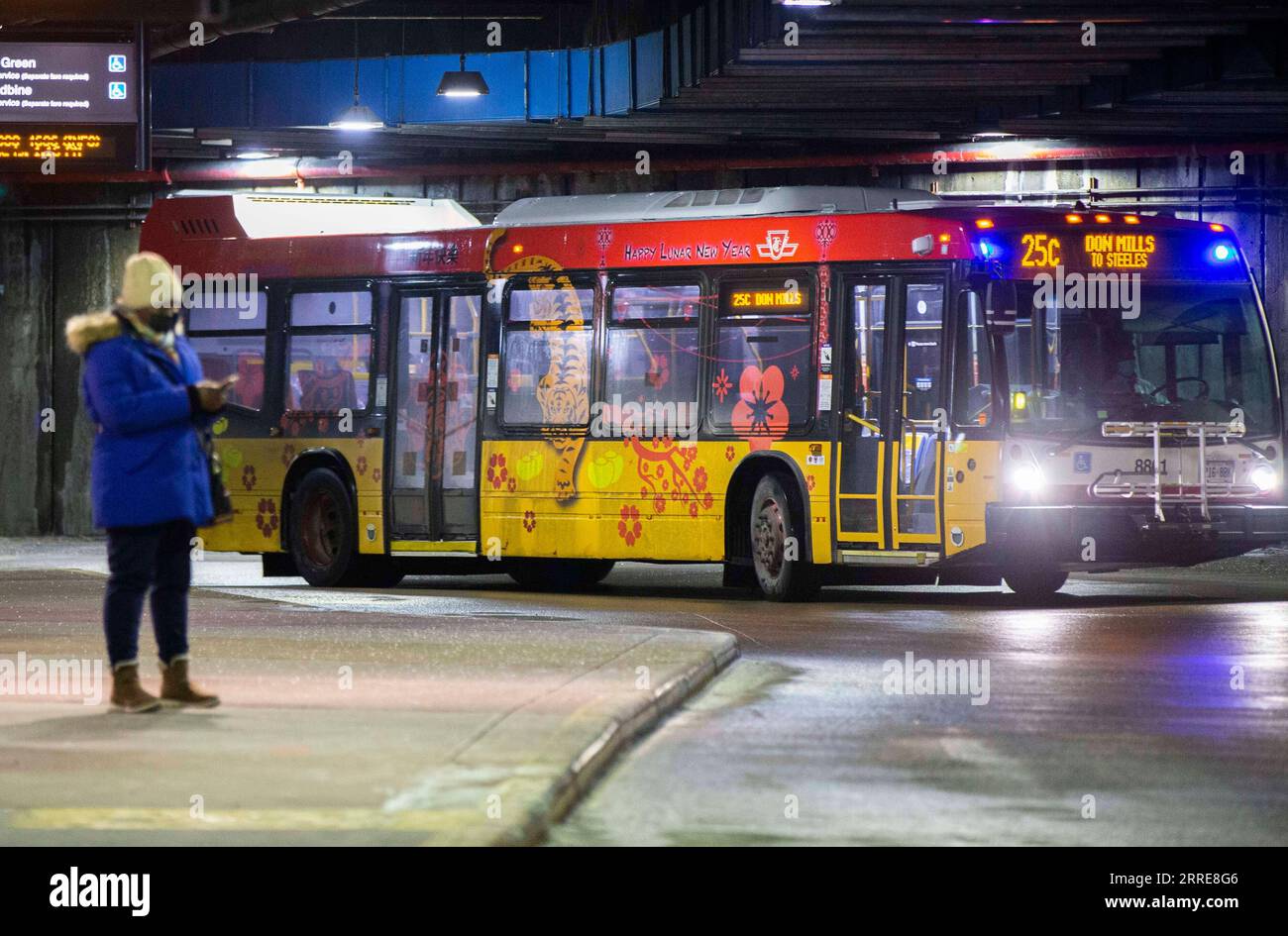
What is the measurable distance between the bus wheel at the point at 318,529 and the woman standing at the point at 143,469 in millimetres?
11283

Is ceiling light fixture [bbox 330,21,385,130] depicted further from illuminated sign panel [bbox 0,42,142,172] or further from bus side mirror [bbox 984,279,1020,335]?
bus side mirror [bbox 984,279,1020,335]

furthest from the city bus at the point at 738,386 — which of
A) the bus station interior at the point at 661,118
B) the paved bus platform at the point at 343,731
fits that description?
the paved bus platform at the point at 343,731

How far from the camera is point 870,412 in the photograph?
1798 cm

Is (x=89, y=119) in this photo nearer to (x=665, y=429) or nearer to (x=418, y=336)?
(x=418, y=336)

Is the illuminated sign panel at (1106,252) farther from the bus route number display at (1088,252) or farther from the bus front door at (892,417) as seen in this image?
the bus front door at (892,417)

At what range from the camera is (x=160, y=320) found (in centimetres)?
1015

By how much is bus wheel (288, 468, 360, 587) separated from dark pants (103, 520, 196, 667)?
11274 mm

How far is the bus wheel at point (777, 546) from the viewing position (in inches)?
723

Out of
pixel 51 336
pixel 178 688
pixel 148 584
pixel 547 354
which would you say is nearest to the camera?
pixel 148 584

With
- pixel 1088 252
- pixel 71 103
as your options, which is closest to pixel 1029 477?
pixel 1088 252

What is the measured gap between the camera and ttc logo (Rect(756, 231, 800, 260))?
18.6m

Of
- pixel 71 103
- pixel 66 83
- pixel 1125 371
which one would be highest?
pixel 66 83

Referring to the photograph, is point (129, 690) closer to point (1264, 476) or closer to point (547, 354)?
point (1264, 476)

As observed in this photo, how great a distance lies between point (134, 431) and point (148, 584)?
2.17 feet
